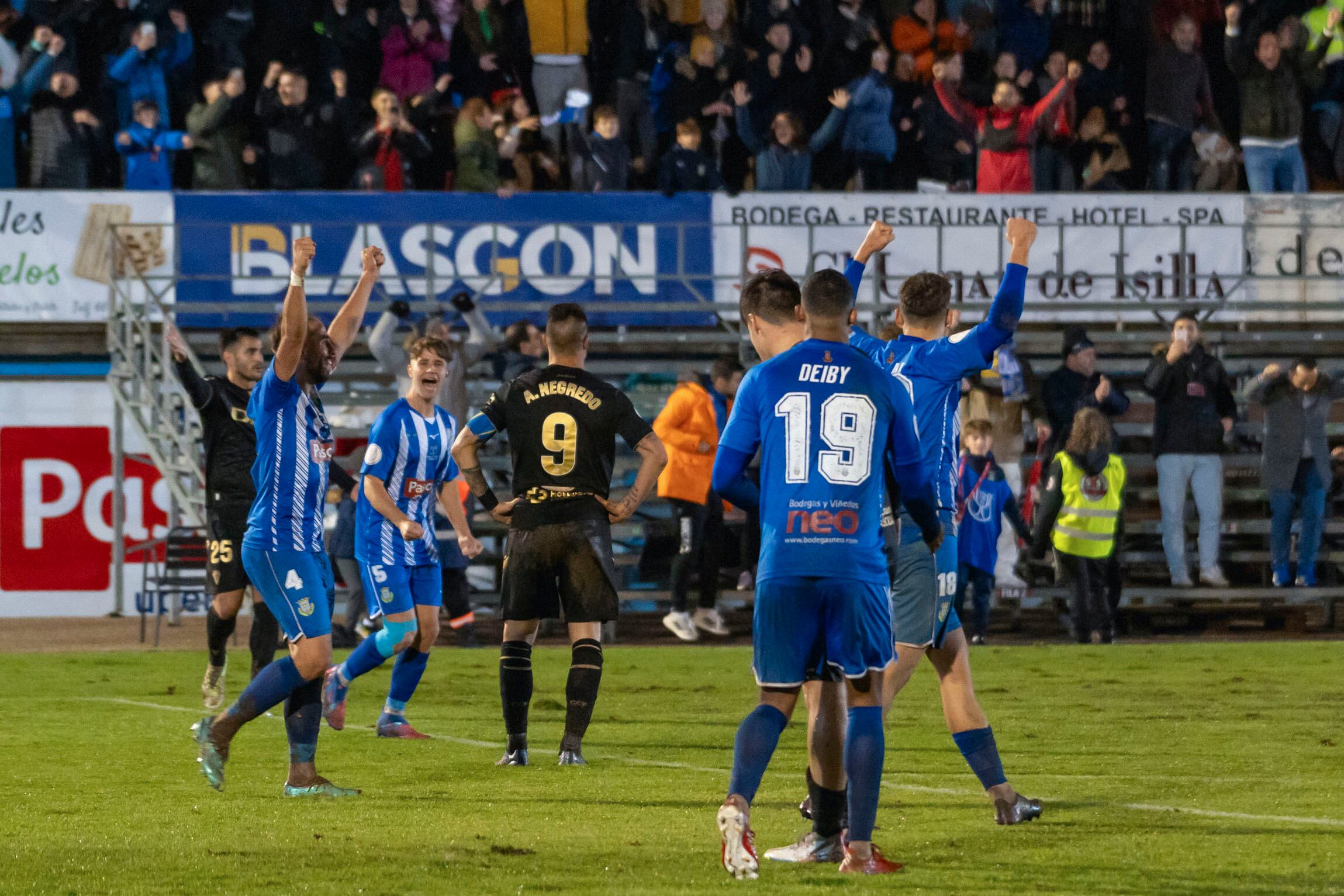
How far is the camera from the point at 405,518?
10.5 m

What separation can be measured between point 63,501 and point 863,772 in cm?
1568

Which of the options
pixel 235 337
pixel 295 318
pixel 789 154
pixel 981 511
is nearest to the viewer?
pixel 295 318

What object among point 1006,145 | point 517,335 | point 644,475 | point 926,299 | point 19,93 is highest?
point 19,93

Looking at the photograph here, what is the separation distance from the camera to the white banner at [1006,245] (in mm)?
20531

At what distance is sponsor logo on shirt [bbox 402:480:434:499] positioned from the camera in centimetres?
1084

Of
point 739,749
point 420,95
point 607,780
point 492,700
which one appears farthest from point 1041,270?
point 739,749

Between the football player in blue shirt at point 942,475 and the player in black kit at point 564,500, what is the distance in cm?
202

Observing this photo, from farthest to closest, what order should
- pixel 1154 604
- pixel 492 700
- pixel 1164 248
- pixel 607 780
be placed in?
pixel 1164 248
pixel 1154 604
pixel 492 700
pixel 607 780

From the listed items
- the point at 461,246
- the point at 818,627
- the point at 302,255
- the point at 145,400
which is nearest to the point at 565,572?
the point at 302,255

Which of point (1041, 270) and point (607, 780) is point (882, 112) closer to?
point (1041, 270)

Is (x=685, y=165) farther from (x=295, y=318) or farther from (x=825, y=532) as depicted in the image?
(x=825, y=532)

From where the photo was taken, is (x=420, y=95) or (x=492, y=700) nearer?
(x=492, y=700)

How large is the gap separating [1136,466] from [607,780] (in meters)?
12.7

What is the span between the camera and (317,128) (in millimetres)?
20719
